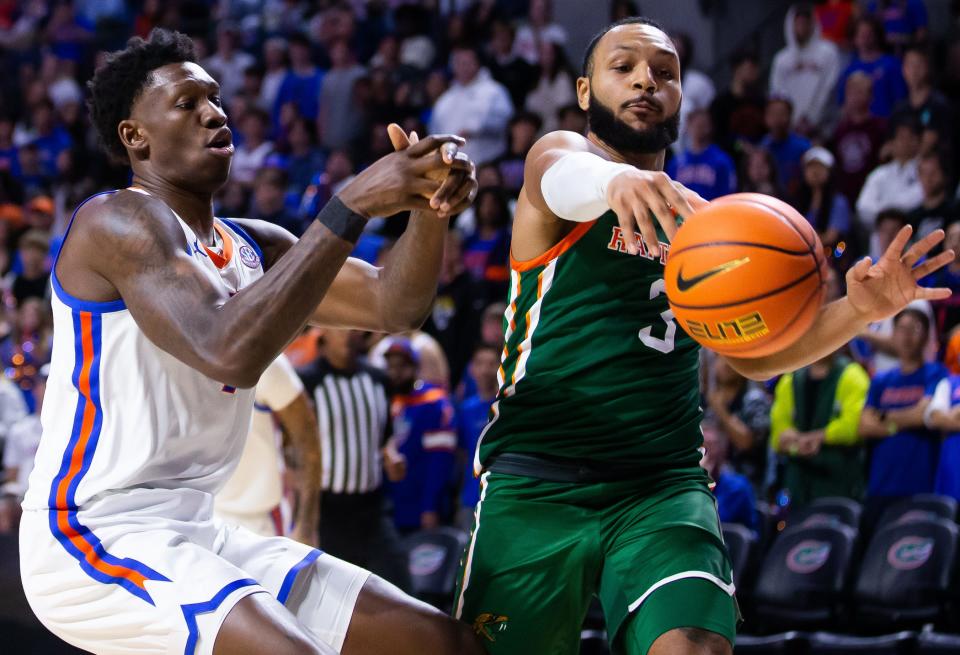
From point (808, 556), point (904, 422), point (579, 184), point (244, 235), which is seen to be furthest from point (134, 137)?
point (904, 422)

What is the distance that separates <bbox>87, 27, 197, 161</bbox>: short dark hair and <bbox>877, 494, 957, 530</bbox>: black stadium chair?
4712mm

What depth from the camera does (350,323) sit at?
3.88 meters

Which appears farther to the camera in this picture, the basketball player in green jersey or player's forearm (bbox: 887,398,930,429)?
player's forearm (bbox: 887,398,930,429)

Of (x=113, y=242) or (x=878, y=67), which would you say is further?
(x=878, y=67)

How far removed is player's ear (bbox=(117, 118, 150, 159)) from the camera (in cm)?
357

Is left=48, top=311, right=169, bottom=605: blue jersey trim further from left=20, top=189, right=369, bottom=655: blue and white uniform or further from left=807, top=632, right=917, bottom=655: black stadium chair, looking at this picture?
left=807, top=632, right=917, bottom=655: black stadium chair

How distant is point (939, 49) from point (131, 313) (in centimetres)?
939

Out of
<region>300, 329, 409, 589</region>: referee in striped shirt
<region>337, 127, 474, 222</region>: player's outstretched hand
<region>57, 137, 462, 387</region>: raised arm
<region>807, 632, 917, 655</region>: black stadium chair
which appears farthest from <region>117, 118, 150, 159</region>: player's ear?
<region>300, 329, 409, 589</region>: referee in striped shirt

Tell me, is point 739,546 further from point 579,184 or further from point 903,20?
point 903,20

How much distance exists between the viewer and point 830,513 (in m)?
7.20

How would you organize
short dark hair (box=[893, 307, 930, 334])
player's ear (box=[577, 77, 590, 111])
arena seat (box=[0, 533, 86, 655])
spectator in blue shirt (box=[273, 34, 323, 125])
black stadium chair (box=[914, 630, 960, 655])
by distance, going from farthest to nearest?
spectator in blue shirt (box=[273, 34, 323, 125]) → short dark hair (box=[893, 307, 930, 334]) → arena seat (box=[0, 533, 86, 655]) → black stadium chair (box=[914, 630, 960, 655]) → player's ear (box=[577, 77, 590, 111])

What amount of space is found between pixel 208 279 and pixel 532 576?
1.27m

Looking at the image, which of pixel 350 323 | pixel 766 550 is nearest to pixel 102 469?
pixel 350 323

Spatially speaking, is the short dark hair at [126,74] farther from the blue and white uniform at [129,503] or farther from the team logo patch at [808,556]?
the team logo patch at [808,556]
